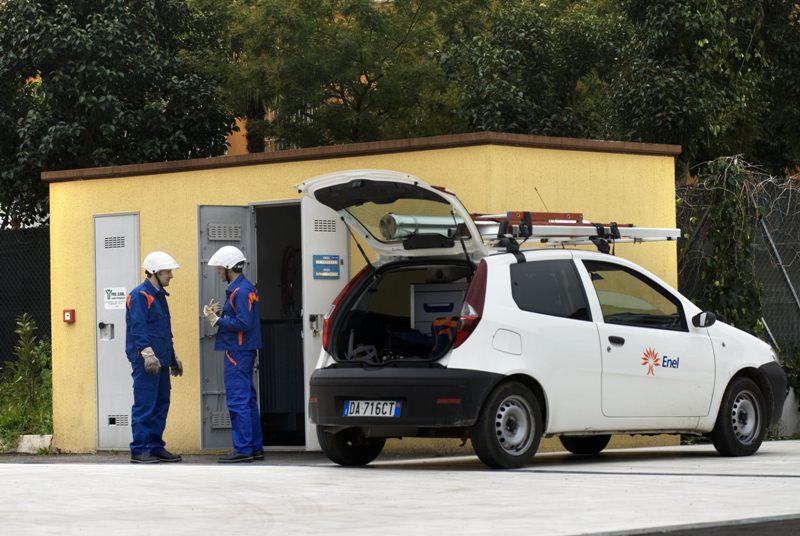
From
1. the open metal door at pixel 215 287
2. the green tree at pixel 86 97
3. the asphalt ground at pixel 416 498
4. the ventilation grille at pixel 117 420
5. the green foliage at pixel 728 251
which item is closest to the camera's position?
the asphalt ground at pixel 416 498

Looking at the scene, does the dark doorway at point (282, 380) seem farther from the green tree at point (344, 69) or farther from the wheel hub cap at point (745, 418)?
the green tree at point (344, 69)

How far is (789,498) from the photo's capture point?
934 cm

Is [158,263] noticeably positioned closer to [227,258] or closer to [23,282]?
[227,258]

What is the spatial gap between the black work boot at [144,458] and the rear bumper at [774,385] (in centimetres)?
520

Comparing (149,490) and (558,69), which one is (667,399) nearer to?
(149,490)

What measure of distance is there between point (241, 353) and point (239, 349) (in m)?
0.04

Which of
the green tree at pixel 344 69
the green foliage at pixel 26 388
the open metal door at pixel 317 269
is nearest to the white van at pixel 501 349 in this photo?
the open metal door at pixel 317 269

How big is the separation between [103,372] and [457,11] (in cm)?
1447

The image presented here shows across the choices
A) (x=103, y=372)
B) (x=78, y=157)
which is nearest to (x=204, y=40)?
(x=78, y=157)

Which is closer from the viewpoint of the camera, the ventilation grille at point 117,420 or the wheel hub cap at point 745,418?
the wheel hub cap at point 745,418

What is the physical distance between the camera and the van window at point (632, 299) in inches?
494

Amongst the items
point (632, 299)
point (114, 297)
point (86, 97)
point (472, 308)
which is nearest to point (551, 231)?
point (632, 299)

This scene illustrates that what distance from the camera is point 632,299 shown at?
42.0 ft

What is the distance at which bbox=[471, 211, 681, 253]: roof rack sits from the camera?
12.0 metres
